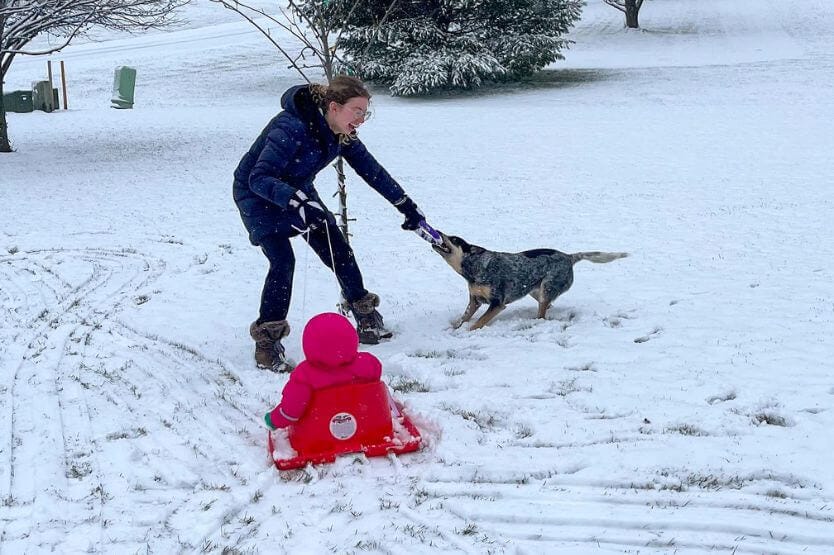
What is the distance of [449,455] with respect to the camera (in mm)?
4301

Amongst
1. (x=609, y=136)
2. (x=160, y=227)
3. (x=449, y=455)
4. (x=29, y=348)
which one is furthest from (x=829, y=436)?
(x=609, y=136)

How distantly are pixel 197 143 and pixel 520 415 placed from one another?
14.0 m

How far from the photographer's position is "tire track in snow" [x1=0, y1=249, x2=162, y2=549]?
3818 millimetres

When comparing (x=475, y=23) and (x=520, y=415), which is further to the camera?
(x=475, y=23)

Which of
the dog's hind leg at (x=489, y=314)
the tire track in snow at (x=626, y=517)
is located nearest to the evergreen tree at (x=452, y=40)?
the dog's hind leg at (x=489, y=314)

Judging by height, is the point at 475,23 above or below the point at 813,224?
above

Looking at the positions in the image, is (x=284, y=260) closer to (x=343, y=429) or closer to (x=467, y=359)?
(x=467, y=359)

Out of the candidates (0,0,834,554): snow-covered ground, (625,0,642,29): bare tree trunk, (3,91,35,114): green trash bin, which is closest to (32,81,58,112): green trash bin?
(3,91,35,114): green trash bin

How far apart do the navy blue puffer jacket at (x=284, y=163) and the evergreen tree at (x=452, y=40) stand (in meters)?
16.6

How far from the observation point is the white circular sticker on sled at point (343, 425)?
4.32m

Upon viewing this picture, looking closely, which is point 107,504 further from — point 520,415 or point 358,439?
point 520,415

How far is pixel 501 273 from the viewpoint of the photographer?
6383mm

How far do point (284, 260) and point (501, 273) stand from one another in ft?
5.63

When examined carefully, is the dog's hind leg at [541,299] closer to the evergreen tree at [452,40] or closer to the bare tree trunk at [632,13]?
the evergreen tree at [452,40]
